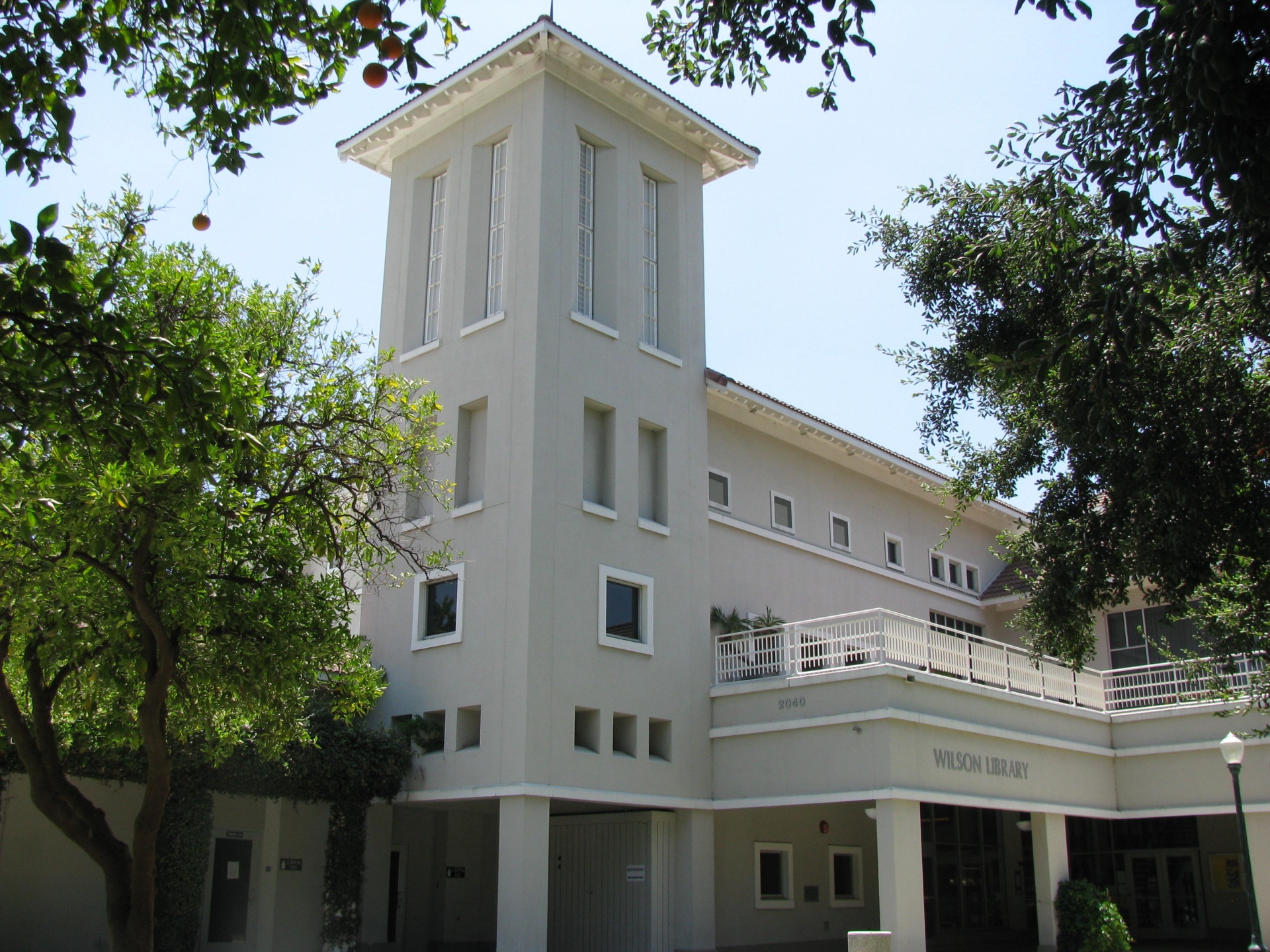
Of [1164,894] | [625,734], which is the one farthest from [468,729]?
[1164,894]

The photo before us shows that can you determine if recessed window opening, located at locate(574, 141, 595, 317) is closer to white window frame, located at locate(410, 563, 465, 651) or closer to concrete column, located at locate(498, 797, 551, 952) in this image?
white window frame, located at locate(410, 563, 465, 651)

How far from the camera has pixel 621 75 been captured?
2358 centimetres

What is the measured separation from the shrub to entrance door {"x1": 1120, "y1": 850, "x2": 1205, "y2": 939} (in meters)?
7.26

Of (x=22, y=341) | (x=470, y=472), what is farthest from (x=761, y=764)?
(x=22, y=341)

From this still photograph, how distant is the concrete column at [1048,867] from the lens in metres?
22.3

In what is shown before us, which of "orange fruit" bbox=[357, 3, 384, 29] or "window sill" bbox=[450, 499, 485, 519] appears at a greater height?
"window sill" bbox=[450, 499, 485, 519]

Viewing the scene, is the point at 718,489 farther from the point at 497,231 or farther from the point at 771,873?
the point at 771,873

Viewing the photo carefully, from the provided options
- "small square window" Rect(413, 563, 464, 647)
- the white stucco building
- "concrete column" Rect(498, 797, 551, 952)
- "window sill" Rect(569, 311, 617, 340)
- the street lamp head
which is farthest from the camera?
"window sill" Rect(569, 311, 617, 340)

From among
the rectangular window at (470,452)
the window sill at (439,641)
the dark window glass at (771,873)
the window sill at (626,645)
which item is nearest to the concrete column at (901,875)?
the dark window glass at (771,873)

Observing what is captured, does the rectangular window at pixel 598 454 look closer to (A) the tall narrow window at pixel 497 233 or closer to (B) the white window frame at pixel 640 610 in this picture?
(B) the white window frame at pixel 640 610

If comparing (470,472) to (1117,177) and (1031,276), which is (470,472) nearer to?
(1031,276)

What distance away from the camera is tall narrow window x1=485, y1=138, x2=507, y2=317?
23188 millimetres

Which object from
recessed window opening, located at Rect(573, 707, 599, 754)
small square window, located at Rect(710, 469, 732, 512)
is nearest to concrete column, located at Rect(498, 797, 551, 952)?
recessed window opening, located at Rect(573, 707, 599, 754)

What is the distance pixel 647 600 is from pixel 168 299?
11.5 metres
